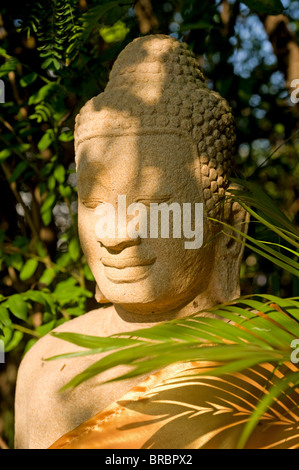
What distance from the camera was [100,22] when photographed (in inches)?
87.2

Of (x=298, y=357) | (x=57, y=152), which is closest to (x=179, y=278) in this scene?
(x=298, y=357)

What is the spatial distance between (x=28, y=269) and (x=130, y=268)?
1.01 meters

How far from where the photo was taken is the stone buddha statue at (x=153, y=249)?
136 cm

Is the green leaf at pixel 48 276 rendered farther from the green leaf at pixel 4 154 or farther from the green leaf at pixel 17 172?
the green leaf at pixel 4 154

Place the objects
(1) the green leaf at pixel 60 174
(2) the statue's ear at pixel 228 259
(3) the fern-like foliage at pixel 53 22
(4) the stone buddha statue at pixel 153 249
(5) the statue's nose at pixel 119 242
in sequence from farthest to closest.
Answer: (1) the green leaf at pixel 60 174, (3) the fern-like foliage at pixel 53 22, (2) the statue's ear at pixel 228 259, (5) the statue's nose at pixel 119 242, (4) the stone buddha statue at pixel 153 249

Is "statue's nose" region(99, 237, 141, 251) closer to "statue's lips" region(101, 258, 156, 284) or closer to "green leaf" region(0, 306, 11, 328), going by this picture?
"statue's lips" region(101, 258, 156, 284)

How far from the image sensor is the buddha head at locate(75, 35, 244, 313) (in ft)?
4.88

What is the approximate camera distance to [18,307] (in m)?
2.05

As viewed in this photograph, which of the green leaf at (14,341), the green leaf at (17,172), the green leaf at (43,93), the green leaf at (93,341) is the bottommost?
the green leaf at (14,341)

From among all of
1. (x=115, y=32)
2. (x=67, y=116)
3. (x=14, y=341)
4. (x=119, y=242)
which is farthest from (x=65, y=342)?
(x=115, y=32)

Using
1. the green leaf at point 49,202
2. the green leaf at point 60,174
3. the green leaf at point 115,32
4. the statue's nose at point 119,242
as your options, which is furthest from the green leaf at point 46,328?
the green leaf at point 115,32

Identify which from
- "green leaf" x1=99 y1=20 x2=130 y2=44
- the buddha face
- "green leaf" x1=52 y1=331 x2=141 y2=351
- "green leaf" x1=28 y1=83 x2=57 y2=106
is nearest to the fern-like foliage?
"green leaf" x1=28 y1=83 x2=57 y2=106

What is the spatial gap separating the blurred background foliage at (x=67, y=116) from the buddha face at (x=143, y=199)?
0.65m
